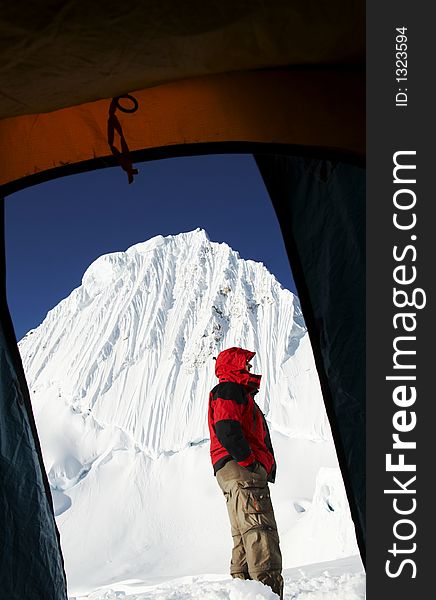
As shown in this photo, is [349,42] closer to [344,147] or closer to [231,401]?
[344,147]

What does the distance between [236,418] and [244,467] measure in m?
0.16

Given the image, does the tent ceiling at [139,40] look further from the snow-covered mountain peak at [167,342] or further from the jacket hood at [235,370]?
the snow-covered mountain peak at [167,342]

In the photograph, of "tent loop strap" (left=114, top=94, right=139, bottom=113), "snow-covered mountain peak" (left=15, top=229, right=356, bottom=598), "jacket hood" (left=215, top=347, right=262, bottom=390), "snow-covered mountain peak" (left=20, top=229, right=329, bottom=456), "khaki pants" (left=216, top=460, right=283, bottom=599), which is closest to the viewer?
"tent loop strap" (left=114, top=94, right=139, bottom=113)

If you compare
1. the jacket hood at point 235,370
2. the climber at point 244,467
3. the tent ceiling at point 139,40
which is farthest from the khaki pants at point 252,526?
the tent ceiling at point 139,40

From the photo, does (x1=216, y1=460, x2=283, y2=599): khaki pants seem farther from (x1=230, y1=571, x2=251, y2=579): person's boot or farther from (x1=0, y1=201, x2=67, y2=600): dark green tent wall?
(x1=0, y1=201, x2=67, y2=600): dark green tent wall

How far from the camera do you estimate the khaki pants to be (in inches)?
65.6

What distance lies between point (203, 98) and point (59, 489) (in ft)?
114

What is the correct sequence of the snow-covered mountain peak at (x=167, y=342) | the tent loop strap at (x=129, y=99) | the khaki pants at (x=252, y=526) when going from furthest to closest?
the snow-covered mountain peak at (x=167, y=342), the khaki pants at (x=252, y=526), the tent loop strap at (x=129, y=99)

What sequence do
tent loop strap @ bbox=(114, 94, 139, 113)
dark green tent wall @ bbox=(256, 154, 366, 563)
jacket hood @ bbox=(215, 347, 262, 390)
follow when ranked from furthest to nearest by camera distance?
jacket hood @ bbox=(215, 347, 262, 390), dark green tent wall @ bbox=(256, 154, 366, 563), tent loop strap @ bbox=(114, 94, 139, 113)

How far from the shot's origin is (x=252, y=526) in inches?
66.5

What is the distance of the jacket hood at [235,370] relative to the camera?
1.88 metres

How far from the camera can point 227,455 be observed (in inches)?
69.9

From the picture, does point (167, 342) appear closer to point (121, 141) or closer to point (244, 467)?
point (244, 467)

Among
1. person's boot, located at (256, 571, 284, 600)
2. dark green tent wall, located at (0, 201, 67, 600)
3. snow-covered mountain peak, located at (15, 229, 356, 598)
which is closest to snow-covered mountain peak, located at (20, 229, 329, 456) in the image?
snow-covered mountain peak, located at (15, 229, 356, 598)
